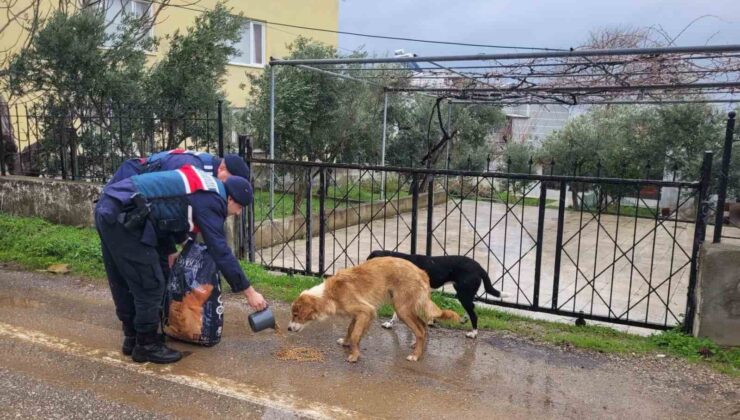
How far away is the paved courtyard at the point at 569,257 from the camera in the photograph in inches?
241

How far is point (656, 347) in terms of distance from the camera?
15.0ft

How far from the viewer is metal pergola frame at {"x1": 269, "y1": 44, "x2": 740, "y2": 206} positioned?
6.77m

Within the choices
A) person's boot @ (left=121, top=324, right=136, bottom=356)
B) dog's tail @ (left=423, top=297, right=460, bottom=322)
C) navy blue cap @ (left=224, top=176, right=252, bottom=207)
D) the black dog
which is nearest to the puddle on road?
person's boot @ (left=121, top=324, right=136, bottom=356)

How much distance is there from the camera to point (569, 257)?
5.59 m

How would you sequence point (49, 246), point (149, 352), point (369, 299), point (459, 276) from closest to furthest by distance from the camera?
point (149, 352), point (369, 299), point (459, 276), point (49, 246)

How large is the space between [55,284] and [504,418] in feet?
16.1

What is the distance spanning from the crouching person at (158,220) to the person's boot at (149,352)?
0.67ft

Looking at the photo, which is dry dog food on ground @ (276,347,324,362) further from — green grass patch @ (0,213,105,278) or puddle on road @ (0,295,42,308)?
green grass patch @ (0,213,105,278)

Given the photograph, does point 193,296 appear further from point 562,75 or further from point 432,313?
point 562,75

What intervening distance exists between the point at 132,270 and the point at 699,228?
4430mm

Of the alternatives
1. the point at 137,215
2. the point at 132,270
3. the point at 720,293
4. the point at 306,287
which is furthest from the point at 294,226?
the point at 720,293

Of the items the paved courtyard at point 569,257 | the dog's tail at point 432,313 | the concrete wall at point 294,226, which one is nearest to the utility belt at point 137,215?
the dog's tail at point 432,313

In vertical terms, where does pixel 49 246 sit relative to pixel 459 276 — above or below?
below

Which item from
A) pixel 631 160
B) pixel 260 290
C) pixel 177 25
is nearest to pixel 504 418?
pixel 260 290
